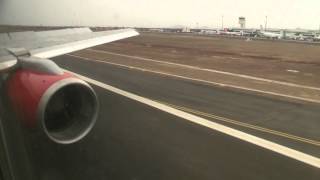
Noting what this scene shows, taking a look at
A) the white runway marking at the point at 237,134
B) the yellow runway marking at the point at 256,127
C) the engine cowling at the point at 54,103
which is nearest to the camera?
the engine cowling at the point at 54,103

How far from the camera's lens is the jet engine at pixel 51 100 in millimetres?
6668

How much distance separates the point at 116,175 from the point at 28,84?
2.16 meters

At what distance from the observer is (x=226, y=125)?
1191cm

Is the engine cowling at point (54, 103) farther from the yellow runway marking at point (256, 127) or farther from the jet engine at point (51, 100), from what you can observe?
the yellow runway marking at point (256, 127)

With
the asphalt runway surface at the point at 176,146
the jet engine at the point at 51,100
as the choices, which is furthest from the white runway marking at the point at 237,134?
the jet engine at the point at 51,100

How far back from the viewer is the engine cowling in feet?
21.9

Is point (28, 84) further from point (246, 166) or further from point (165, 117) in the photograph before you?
point (165, 117)

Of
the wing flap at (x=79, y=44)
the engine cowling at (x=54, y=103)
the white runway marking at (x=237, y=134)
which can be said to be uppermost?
the wing flap at (x=79, y=44)

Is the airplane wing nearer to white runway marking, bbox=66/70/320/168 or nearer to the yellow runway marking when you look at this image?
white runway marking, bbox=66/70/320/168

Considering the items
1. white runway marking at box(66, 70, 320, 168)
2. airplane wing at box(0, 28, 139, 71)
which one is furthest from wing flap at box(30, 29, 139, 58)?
white runway marking at box(66, 70, 320, 168)

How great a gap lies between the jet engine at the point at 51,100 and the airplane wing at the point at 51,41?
0.82 meters

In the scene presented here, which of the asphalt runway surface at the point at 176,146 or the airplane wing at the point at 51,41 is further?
the airplane wing at the point at 51,41

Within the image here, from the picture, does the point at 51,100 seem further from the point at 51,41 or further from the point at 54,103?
the point at 51,41

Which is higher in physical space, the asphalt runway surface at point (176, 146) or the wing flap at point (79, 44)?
the wing flap at point (79, 44)
